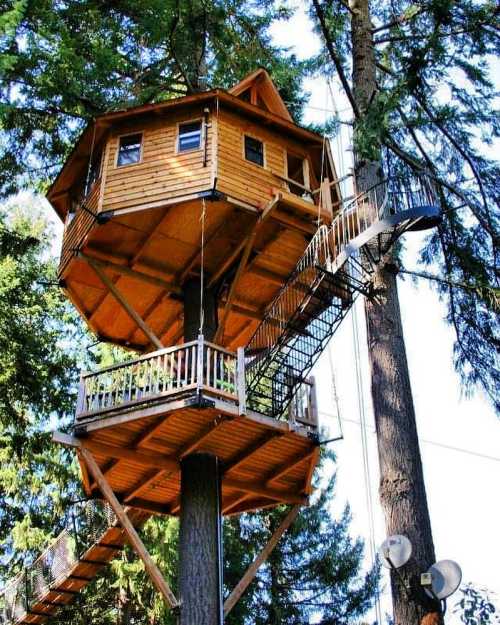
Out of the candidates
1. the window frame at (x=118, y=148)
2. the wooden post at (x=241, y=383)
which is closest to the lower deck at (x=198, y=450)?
the wooden post at (x=241, y=383)

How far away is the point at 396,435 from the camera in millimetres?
9883

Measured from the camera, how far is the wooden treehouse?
12.0 metres

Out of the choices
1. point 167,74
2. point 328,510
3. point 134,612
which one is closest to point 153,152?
point 167,74

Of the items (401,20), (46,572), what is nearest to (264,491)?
(46,572)

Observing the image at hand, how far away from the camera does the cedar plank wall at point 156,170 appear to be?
13.3 metres

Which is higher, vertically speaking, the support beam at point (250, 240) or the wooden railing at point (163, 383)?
the support beam at point (250, 240)

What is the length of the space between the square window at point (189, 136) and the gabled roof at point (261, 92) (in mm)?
1504

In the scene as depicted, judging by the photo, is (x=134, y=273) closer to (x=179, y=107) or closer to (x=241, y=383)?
(x=179, y=107)

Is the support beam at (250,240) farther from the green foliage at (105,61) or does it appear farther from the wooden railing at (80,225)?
the green foliage at (105,61)

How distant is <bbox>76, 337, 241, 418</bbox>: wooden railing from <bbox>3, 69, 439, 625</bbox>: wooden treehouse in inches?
1.4

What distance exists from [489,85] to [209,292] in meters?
6.54

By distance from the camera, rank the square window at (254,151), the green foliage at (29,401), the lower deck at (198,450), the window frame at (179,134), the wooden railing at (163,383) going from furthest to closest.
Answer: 1. the green foliage at (29,401)
2. the square window at (254,151)
3. the window frame at (179,134)
4. the lower deck at (198,450)
5. the wooden railing at (163,383)

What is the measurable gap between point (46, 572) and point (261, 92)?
1107cm

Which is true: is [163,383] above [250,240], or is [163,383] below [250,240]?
below
